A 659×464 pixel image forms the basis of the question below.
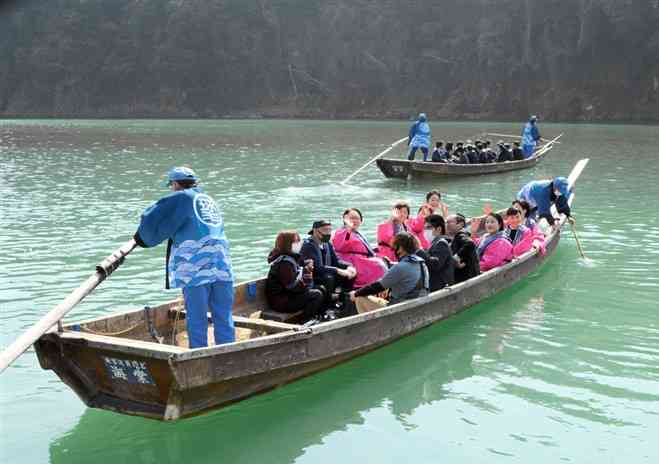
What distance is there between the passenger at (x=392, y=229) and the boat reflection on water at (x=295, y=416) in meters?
1.80

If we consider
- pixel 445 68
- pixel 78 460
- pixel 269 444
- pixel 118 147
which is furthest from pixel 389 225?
pixel 445 68

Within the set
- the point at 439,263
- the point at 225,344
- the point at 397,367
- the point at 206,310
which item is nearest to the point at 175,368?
the point at 225,344

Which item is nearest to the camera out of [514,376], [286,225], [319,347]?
[319,347]

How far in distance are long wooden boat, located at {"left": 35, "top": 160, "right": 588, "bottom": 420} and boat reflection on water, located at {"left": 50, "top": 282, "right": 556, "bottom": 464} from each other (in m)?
0.23

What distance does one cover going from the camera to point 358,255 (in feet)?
32.6

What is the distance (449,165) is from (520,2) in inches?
2091

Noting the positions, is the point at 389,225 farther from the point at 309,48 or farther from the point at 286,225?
the point at 309,48

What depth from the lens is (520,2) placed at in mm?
71562

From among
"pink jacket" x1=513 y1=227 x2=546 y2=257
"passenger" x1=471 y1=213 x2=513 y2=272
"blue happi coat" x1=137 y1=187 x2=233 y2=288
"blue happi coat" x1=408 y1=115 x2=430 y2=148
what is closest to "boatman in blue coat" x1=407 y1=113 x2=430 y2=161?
"blue happi coat" x1=408 y1=115 x2=430 y2=148

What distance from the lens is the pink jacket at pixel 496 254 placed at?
1130cm

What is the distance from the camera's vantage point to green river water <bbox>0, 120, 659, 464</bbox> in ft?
22.1

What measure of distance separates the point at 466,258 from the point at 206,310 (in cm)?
436

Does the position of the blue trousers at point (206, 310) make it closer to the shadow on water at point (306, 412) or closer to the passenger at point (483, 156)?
the shadow on water at point (306, 412)

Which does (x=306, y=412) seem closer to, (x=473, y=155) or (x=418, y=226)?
(x=418, y=226)
